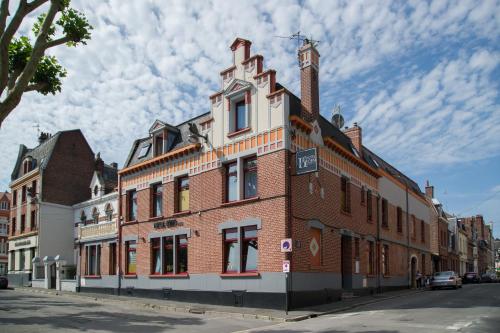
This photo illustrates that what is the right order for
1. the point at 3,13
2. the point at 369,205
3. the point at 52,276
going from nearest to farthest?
the point at 3,13 → the point at 369,205 → the point at 52,276

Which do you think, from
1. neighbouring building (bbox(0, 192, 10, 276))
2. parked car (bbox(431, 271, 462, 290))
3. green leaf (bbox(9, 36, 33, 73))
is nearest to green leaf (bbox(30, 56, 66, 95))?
green leaf (bbox(9, 36, 33, 73))

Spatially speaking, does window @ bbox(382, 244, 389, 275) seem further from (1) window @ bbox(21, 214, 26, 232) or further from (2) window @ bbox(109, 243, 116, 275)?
(1) window @ bbox(21, 214, 26, 232)

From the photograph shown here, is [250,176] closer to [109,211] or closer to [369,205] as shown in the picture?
[369,205]

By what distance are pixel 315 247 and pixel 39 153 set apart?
107 feet

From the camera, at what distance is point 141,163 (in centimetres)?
2780

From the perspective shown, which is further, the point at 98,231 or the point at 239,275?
the point at 98,231

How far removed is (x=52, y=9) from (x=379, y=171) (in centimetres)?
2245

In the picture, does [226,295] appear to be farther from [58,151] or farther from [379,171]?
[58,151]

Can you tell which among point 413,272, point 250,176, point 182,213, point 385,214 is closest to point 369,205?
point 385,214

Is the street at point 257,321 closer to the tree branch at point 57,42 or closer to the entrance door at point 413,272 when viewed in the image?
the tree branch at point 57,42

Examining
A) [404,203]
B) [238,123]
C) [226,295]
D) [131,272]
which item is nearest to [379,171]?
[404,203]

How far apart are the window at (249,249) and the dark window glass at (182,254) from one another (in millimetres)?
4311

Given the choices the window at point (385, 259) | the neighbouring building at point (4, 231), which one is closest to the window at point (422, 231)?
the window at point (385, 259)

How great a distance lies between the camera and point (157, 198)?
27.4 meters
